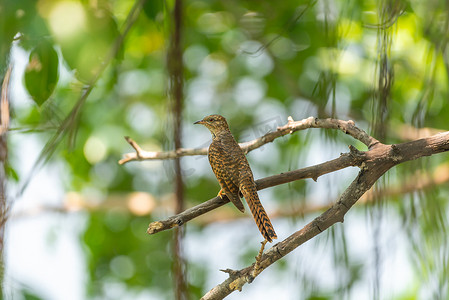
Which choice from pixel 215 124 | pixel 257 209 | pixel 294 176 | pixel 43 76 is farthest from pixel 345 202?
pixel 215 124

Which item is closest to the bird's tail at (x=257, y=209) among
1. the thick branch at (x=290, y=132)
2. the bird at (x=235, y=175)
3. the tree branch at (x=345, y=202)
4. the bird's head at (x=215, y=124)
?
the bird at (x=235, y=175)

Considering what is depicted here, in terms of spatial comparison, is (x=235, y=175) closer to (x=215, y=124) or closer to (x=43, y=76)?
(x=215, y=124)

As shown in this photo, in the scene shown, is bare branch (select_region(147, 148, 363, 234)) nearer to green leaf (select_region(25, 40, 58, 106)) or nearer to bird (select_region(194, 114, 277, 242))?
bird (select_region(194, 114, 277, 242))

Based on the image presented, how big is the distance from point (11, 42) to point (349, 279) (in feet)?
6.03

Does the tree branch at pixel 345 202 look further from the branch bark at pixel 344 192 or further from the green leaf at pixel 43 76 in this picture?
the green leaf at pixel 43 76

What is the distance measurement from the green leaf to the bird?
1.08m

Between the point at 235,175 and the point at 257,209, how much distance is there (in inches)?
17.9

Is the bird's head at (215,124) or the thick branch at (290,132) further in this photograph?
the bird's head at (215,124)

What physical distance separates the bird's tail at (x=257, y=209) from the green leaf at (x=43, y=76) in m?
1.20

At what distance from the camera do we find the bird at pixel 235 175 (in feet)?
9.69

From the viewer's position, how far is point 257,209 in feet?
9.96

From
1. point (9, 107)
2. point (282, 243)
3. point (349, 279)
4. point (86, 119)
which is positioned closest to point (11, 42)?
point (9, 107)

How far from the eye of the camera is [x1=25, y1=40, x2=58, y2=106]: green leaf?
9.64ft

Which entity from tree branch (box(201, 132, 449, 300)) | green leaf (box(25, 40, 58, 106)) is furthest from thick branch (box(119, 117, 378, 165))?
A: green leaf (box(25, 40, 58, 106))
